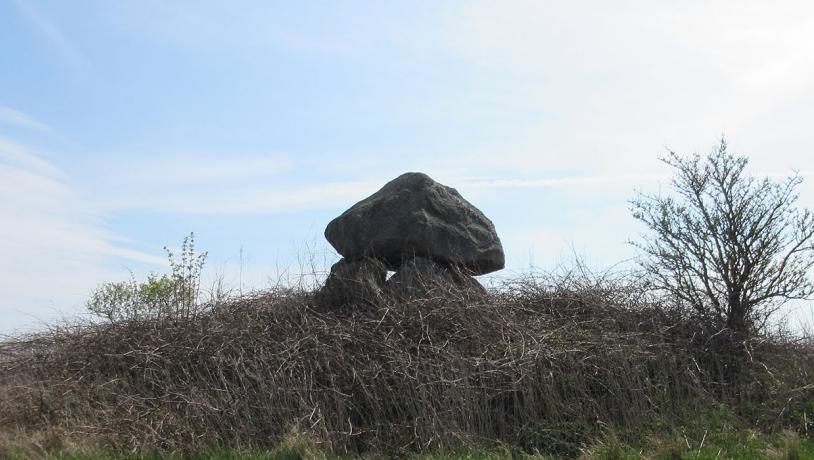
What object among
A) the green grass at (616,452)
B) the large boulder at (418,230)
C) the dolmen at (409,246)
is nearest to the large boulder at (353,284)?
the dolmen at (409,246)

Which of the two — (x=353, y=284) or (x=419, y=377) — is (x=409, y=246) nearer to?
(x=353, y=284)

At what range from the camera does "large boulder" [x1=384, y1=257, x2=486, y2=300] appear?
985cm

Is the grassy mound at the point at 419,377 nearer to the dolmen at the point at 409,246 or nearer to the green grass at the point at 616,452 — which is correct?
the green grass at the point at 616,452

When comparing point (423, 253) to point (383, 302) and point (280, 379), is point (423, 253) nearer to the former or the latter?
point (383, 302)

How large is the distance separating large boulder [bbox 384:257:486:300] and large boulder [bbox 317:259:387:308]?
0.68 feet

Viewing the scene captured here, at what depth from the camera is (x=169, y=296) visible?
1188 cm

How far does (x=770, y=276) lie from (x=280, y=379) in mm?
6578

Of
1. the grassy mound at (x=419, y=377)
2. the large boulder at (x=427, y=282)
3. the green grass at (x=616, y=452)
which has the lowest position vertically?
the green grass at (x=616, y=452)

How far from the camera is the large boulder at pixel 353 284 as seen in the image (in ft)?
33.4

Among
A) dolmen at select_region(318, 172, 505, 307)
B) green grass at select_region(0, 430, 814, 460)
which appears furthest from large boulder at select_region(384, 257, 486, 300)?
green grass at select_region(0, 430, 814, 460)

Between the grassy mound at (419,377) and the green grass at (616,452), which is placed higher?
the grassy mound at (419,377)

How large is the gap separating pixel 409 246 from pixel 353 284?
3.16 ft

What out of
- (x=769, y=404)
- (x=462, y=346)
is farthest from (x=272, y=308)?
(x=769, y=404)

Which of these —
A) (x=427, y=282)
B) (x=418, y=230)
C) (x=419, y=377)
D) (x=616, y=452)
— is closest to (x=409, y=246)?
(x=418, y=230)
